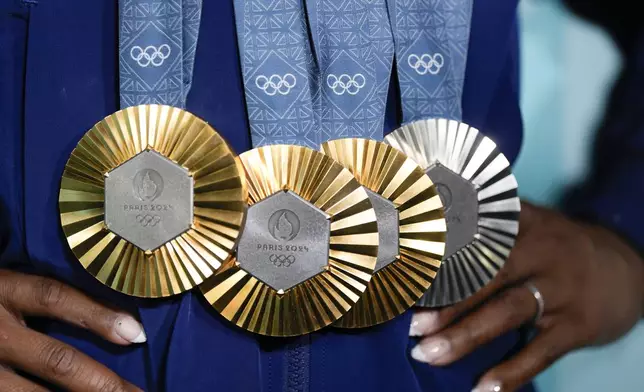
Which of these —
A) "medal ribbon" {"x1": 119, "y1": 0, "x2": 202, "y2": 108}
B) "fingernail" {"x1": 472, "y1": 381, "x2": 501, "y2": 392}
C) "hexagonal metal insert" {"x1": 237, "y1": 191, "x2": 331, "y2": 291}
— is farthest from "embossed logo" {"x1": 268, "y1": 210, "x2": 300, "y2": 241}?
"fingernail" {"x1": 472, "y1": 381, "x2": 501, "y2": 392}

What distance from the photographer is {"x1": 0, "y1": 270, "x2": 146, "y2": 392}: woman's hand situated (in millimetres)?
529

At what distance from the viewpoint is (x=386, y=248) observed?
523mm

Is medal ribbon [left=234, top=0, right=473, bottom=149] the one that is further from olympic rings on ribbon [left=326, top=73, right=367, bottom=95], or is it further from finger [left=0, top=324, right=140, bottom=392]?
finger [left=0, top=324, right=140, bottom=392]

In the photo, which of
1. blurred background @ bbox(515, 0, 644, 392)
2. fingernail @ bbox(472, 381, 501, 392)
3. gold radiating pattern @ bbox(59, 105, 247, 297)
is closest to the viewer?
gold radiating pattern @ bbox(59, 105, 247, 297)

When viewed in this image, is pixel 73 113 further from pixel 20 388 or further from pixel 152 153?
pixel 20 388

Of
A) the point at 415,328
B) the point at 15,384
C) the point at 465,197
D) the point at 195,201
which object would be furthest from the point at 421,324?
the point at 15,384

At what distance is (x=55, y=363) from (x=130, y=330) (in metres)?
0.08

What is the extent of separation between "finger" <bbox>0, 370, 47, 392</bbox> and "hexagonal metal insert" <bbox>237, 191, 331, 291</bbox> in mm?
Answer: 225

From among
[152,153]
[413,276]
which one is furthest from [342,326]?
[152,153]

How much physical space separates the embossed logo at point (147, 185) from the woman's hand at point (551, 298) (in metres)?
0.24

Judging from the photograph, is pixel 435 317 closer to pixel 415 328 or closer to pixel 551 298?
pixel 415 328

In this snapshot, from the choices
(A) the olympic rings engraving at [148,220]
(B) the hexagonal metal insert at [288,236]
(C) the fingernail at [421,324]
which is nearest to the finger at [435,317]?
(C) the fingernail at [421,324]

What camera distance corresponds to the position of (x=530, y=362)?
0.64 metres

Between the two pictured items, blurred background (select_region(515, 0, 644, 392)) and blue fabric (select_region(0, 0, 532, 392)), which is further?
blurred background (select_region(515, 0, 644, 392))
